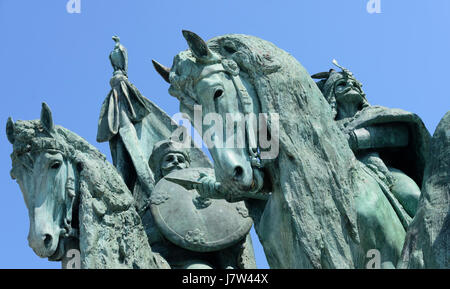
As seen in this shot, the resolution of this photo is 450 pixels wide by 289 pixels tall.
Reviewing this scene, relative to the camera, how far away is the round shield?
10.9 m

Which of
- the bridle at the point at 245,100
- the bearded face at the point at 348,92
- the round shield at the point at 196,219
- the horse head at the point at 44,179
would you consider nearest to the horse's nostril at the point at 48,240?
the horse head at the point at 44,179

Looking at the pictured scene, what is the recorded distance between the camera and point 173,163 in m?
11.9

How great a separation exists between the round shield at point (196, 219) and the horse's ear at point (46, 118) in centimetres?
111

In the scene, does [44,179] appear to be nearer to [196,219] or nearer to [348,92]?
[196,219]

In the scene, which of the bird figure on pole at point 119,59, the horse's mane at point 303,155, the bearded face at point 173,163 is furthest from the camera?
the bird figure on pole at point 119,59

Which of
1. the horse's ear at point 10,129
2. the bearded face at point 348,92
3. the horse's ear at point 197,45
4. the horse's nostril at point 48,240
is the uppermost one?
the horse's ear at point 197,45

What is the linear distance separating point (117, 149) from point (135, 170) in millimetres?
453

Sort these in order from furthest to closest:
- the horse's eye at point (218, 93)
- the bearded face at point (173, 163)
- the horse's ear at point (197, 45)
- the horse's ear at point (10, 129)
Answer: the bearded face at point (173, 163) → the horse's ear at point (10, 129) → the horse's ear at point (197, 45) → the horse's eye at point (218, 93)

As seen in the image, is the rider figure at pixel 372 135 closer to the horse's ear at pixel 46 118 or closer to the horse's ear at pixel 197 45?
the horse's ear at pixel 197 45

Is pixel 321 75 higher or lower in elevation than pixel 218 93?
lower

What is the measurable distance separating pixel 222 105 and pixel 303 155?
0.59 m

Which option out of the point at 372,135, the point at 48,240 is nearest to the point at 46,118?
the point at 48,240

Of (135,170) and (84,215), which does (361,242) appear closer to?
(84,215)

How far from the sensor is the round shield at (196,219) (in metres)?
10.9
